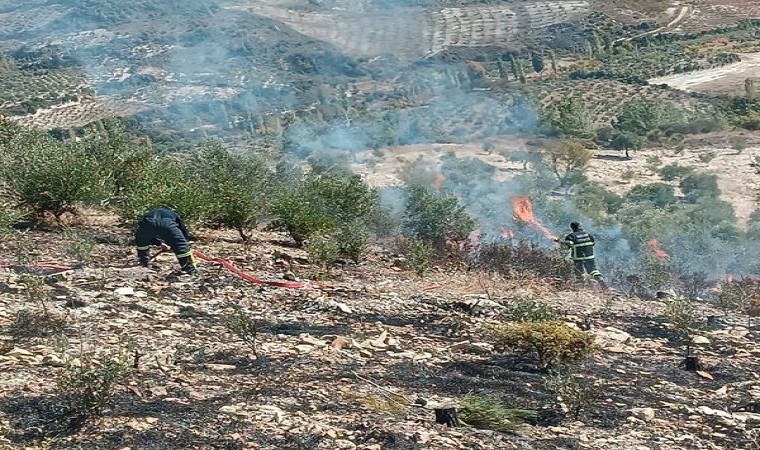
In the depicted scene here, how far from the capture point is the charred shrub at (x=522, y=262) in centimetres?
1095

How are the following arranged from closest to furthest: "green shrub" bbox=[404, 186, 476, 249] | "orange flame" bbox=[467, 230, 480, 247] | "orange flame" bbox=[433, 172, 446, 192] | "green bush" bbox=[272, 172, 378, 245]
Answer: "green bush" bbox=[272, 172, 378, 245] → "orange flame" bbox=[467, 230, 480, 247] → "green shrub" bbox=[404, 186, 476, 249] → "orange flame" bbox=[433, 172, 446, 192]

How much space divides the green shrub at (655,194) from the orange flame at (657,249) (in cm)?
712

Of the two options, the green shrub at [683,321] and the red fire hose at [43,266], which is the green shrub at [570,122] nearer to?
the green shrub at [683,321]

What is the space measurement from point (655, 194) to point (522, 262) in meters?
15.4

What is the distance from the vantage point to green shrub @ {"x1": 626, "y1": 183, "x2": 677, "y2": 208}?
2448cm

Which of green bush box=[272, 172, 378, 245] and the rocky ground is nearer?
the rocky ground

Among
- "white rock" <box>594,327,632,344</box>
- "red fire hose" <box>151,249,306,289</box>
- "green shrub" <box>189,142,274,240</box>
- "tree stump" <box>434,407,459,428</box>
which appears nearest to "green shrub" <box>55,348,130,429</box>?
"tree stump" <box>434,407,459,428</box>

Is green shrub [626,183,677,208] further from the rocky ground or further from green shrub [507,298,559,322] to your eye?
green shrub [507,298,559,322]

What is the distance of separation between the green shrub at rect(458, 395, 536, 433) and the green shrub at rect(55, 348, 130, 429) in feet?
7.36

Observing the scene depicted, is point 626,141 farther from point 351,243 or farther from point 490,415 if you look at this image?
point 490,415

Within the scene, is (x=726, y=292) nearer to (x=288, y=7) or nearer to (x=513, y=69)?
(x=513, y=69)

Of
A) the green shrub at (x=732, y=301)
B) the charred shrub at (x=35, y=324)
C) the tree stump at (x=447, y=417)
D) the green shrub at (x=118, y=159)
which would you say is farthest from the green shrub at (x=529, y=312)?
the green shrub at (x=118, y=159)

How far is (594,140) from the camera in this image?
35.0 m

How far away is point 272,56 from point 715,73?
36.3 metres
